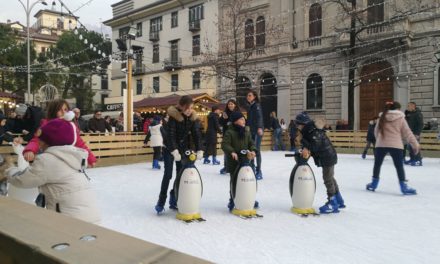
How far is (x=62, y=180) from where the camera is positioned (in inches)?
115

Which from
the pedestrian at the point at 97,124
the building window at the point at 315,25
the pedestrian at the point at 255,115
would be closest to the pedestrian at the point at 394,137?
the pedestrian at the point at 255,115

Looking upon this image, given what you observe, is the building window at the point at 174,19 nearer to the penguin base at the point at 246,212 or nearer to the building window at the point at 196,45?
the building window at the point at 196,45

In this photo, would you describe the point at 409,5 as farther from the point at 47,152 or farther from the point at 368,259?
the point at 47,152

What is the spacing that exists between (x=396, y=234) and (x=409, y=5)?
62.8 feet

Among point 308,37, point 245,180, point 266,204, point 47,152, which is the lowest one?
point 266,204

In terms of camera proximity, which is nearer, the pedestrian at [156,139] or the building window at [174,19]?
the pedestrian at [156,139]

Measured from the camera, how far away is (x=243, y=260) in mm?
3518

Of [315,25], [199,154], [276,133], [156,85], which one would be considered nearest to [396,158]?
[199,154]

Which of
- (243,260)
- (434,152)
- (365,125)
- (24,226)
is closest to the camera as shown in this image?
(24,226)

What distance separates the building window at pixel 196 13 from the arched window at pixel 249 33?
480 cm

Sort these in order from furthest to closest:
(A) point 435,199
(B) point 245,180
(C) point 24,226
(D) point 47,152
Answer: (A) point 435,199
(B) point 245,180
(D) point 47,152
(C) point 24,226

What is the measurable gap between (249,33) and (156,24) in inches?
437

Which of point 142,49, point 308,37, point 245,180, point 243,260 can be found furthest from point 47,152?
point 142,49

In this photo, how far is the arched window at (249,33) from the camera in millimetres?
27438
